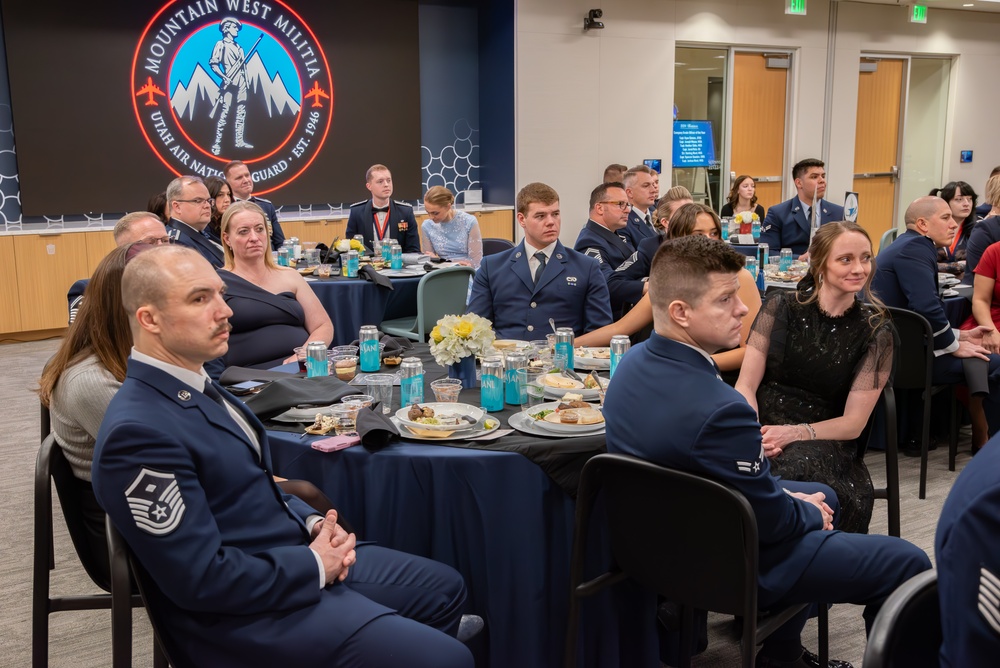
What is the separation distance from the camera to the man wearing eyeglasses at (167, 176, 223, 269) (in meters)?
Answer: 5.32

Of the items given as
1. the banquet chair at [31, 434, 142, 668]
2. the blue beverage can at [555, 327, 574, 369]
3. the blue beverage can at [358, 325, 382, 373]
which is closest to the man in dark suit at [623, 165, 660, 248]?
the blue beverage can at [555, 327, 574, 369]

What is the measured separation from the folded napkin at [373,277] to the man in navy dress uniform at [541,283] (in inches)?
67.0

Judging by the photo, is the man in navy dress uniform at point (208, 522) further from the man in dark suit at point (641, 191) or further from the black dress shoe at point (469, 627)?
the man in dark suit at point (641, 191)

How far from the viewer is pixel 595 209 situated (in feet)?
18.3

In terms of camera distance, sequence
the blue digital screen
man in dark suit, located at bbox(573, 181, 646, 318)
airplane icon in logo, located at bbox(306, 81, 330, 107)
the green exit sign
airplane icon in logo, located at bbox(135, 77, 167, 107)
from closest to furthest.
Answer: man in dark suit, located at bbox(573, 181, 646, 318)
airplane icon in logo, located at bbox(135, 77, 167, 107)
airplane icon in logo, located at bbox(306, 81, 330, 107)
the green exit sign
the blue digital screen

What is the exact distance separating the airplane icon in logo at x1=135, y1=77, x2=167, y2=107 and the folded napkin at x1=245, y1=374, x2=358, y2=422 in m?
7.14

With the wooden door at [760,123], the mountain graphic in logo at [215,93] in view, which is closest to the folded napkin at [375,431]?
the mountain graphic in logo at [215,93]

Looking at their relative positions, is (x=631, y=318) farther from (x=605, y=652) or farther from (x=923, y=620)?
(x=923, y=620)

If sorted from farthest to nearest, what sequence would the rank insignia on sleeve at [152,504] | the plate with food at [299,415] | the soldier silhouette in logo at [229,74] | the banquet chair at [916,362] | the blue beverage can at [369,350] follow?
the soldier silhouette in logo at [229,74], the banquet chair at [916,362], the blue beverage can at [369,350], the plate with food at [299,415], the rank insignia on sleeve at [152,504]

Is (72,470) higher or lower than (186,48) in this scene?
lower

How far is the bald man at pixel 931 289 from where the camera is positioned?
4.55 m

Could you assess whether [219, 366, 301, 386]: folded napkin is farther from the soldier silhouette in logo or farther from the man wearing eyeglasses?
the soldier silhouette in logo

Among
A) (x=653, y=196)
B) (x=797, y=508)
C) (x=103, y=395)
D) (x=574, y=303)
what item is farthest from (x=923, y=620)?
(x=653, y=196)

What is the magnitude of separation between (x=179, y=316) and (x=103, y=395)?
59cm
